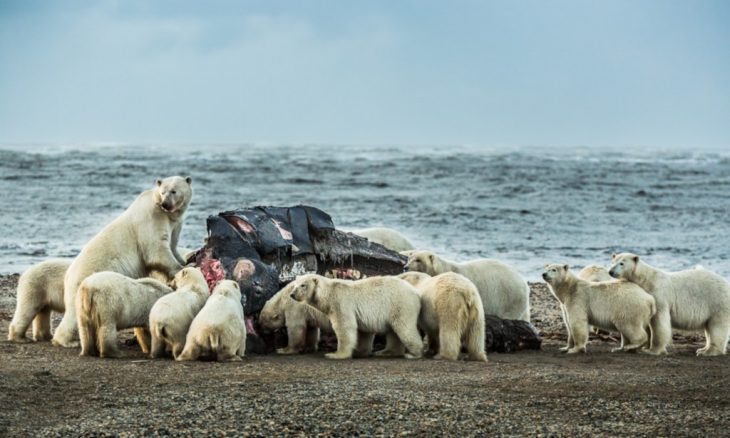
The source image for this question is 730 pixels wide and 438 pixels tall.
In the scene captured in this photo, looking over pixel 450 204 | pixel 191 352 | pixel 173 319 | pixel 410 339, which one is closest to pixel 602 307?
pixel 410 339

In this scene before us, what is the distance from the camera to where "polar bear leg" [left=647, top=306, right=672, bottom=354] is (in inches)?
495

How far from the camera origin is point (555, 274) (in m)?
12.8

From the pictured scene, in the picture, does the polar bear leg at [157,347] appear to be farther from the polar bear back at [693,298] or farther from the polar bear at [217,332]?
the polar bear back at [693,298]

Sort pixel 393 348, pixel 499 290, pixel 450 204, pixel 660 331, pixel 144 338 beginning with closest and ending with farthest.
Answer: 1. pixel 144 338
2. pixel 393 348
3. pixel 660 331
4. pixel 499 290
5. pixel 450 204

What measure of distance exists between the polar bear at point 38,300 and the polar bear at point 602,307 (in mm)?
5753

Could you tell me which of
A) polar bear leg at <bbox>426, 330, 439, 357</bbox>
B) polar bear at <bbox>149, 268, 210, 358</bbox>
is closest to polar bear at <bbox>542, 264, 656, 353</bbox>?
polar bear leg at <bbox>426, 330, 439, 357</bbox>

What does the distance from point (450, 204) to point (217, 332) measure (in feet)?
99.9

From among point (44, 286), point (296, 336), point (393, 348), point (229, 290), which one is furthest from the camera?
point (44, 286)

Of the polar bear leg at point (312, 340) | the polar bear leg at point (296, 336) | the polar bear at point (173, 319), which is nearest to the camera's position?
the polar bear at point (173, 319)

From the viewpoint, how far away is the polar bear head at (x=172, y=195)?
1298cm

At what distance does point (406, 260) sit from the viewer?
14.4 meters

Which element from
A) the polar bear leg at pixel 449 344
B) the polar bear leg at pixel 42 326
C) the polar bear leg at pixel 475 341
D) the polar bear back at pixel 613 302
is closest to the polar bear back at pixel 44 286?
the polar bear leg at pixel 42 326

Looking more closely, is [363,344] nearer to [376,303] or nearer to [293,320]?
[376,303]

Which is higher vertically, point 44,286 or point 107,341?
point 44,286
